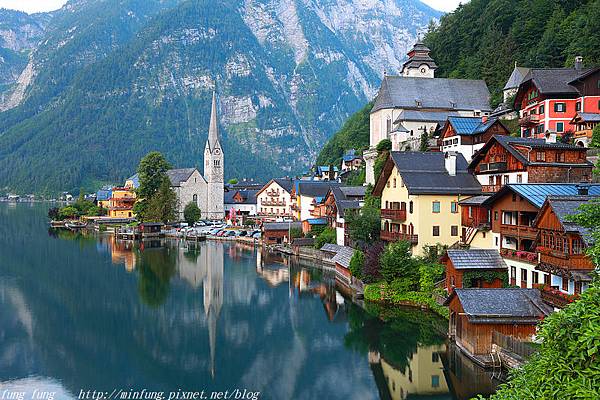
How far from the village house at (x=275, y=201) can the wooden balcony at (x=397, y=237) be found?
4824cm

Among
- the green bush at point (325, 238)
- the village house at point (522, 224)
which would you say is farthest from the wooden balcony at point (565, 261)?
the green bush at point (325, 238)

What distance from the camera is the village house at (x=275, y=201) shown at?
89.8 m

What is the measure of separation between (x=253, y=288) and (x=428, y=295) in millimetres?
13968

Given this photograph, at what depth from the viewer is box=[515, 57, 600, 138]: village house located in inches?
1702

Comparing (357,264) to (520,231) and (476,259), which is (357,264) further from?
(520,231)

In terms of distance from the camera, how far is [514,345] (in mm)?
21016

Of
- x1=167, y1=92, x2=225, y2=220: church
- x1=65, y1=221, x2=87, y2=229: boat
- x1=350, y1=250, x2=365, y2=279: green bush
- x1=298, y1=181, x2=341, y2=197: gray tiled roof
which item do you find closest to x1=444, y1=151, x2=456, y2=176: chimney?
x1=350, y1=250, x2=365, y2=279: green bush

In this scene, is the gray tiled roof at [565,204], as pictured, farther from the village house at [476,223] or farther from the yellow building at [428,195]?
the yellow building at [428,195]

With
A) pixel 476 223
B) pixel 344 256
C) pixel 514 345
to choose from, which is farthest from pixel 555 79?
pixel 514 345

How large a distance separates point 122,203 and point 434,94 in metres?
58.6

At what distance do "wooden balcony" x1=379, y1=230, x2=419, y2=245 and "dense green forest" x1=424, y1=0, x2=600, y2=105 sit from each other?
27.7 meters

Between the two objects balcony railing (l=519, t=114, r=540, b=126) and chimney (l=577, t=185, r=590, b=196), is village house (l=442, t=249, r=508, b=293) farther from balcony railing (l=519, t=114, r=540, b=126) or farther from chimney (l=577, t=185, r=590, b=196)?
balcony railing (l=519, t=114, r=540, b=126)

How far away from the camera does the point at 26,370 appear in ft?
81.8

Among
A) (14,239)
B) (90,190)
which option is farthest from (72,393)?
(90,190)
